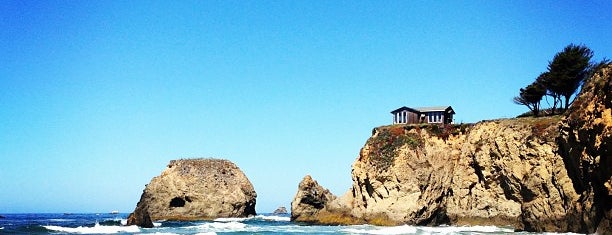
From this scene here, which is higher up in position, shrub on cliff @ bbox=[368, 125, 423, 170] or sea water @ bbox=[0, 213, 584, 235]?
shrub on cliff @ bbox=[368, 125, 423, 170]

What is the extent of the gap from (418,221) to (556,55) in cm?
1872

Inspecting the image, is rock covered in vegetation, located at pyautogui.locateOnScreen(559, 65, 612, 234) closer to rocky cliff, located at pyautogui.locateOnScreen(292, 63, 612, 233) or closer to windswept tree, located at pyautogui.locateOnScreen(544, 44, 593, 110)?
rocky cliff, located at pyautogui.locateOnScreen(292, 63, 612, 233)

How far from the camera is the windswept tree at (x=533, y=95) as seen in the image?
186 ft

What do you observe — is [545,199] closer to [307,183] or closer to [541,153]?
[541,153]

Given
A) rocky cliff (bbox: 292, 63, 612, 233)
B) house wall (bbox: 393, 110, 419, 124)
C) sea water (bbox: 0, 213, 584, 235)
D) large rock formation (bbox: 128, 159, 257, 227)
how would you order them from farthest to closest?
large rock formation (bbox: 128, 159, 257, 227)
house wall (bbox: 393, 110, 419, 124)
sea water (bbox: 0, 213, 584, 235)
rocky cliff (bbox: 292, 63, 612, 233)

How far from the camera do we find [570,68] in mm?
53062

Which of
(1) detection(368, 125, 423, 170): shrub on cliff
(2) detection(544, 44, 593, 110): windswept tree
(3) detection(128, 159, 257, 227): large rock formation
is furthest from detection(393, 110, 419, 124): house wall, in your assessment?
(3) detection(128, 159, 257, 227): large rock formation

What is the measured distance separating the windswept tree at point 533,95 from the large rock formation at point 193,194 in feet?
121

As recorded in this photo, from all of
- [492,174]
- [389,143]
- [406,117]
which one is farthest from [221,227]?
[492,174]

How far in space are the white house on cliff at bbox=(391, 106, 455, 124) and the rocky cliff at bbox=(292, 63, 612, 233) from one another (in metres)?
5.34

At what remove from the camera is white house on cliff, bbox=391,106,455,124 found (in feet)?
207

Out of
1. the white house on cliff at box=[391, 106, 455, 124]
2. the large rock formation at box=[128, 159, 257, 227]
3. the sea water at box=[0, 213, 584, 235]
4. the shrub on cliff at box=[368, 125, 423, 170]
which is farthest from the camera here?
the large rock formation at box=[128, 159, 257, 227]

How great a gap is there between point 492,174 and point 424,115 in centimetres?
1539

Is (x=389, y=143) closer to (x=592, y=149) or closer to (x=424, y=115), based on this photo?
(x=424, y=115)
